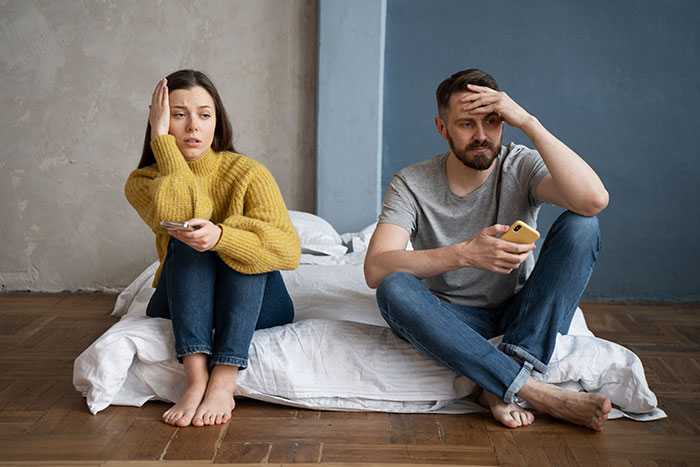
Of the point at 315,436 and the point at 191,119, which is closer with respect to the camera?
the point at 315,436

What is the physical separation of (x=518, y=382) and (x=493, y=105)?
2.53 feet

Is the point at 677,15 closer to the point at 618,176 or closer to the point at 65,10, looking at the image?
the point at 618,176

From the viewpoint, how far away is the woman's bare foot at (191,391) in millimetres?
1882

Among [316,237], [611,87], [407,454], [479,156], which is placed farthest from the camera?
[611,87]

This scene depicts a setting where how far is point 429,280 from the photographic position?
219cm

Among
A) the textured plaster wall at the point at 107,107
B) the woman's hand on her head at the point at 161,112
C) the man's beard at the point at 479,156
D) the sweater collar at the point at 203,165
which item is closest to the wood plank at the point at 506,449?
the man's beard at the point at 479,156

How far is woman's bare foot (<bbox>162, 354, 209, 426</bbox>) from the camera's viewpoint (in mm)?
1882

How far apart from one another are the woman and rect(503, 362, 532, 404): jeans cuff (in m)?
0.70

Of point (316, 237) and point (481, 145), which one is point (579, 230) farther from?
point (316, 237)

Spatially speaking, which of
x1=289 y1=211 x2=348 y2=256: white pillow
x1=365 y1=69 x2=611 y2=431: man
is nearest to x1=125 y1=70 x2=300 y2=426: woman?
x1=365 y1=69 x2=611 y2=431: man

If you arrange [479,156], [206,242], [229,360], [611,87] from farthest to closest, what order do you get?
[611,87]
[479,156]
[229,360]
[206,242]

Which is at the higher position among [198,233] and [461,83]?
[461,83]

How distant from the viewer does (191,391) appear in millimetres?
1941

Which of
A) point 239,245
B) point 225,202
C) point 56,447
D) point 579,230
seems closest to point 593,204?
point 579,230
